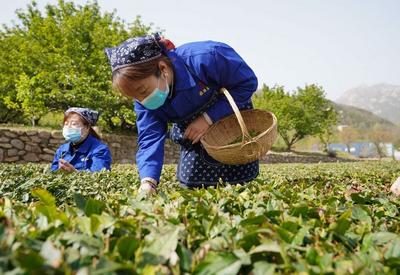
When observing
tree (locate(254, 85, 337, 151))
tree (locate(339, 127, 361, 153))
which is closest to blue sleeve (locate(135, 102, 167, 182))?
tree (locate(254, 85, 337, 151))

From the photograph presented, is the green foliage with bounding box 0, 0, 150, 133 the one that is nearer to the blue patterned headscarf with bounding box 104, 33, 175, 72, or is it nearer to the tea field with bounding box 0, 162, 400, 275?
the blue patterned headscarf with bounding box 104, 33, 175, 72

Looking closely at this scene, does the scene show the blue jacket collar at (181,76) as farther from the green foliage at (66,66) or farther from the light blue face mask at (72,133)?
the green foliage at (66,66)

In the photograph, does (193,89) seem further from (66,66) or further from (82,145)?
(66,66)

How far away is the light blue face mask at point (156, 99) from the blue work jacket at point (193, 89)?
0.09 m

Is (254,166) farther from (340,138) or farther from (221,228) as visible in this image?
(340,138)

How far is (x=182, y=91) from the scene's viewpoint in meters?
2.58

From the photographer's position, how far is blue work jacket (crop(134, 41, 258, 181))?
2.55 metres

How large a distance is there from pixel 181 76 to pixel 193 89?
121 mm

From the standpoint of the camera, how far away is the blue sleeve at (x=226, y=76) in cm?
255

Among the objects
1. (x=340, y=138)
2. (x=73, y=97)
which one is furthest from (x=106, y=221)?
(x=340, y=138)

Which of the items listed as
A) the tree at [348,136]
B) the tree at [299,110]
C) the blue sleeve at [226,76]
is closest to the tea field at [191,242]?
the blue sleeve at [226,76]

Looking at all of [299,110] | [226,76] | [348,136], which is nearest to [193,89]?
[226,76]

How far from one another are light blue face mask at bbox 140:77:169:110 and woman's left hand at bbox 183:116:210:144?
0.93 feet

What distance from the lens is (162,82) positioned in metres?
2.52
